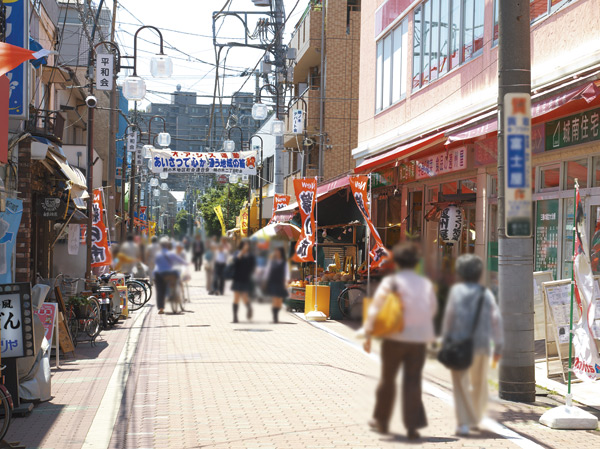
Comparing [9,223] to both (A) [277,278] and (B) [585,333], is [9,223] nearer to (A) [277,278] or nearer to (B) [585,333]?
(B) [585,333]

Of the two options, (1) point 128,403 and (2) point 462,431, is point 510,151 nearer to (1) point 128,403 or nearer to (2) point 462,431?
(2) point 462,431

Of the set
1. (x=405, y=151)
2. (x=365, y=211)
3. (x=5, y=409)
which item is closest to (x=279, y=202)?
(x=365, y=211)

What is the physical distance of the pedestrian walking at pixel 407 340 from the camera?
2115 millimetres

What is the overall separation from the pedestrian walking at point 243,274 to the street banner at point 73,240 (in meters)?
2.02

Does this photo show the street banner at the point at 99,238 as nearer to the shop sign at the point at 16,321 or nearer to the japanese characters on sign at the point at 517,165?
the japanese characters on sign at the point at 517,165

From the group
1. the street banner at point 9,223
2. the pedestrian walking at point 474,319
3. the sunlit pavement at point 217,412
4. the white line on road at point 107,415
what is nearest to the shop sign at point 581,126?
the sunlit pavement at point 217,412

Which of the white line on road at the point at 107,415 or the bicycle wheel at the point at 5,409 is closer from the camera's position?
the bicycle wheel at the point at 5,409

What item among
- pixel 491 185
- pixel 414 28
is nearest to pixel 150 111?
pixel 414 28

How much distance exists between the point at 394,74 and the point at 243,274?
1.93 m

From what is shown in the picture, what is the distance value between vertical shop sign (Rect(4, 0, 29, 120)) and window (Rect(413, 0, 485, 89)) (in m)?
19.1

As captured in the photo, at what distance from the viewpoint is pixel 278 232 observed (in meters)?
2.86

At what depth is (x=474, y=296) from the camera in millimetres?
2156

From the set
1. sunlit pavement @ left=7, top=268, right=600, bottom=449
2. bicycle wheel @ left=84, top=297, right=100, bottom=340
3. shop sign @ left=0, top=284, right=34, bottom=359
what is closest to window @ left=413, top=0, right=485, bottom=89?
sunlit pavement @ left=7, top=268, right=600, bottom=449

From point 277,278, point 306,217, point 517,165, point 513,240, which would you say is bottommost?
point 277,278
